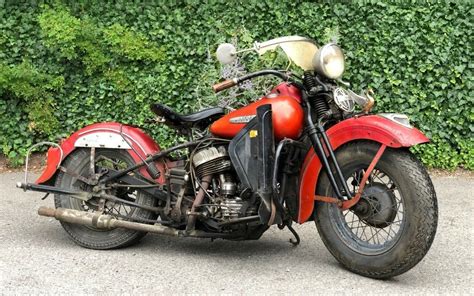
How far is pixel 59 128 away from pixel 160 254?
11.2ft

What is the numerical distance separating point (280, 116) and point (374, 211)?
33.0 inches

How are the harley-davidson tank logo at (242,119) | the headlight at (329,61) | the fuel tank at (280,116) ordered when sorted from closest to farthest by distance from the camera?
the headlight at (329,61), the fuel tank at (280,116), the harley-davidson tank logo at (242,119)

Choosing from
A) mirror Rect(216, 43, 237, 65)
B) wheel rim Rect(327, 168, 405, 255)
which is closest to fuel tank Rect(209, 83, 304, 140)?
mirror Rect(216, 43, 237, 65)

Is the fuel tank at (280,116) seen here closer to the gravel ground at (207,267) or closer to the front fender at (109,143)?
the front fender at (109,143)

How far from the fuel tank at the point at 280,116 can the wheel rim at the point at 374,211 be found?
49 centimetres

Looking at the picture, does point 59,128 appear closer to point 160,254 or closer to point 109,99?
point 109,99

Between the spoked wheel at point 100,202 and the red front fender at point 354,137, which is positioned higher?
the red front fender at point 354,137

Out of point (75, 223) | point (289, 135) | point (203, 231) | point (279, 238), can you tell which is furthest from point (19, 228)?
point (289, 135)

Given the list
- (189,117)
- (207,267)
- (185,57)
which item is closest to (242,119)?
(189,117)

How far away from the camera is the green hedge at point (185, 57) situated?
707 centimetres

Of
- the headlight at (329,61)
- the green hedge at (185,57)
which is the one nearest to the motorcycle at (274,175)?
the headlight at (329,61)

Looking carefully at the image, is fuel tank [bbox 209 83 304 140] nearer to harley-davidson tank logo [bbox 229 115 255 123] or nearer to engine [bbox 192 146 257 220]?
harley-davidson tank logo [bbox 229 115 255 123]

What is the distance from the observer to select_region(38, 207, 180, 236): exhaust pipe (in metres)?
4.50

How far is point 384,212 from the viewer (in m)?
4.05
